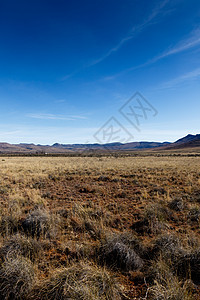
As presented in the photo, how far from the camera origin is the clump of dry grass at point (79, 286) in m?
2.35

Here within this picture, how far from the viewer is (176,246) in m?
3.53

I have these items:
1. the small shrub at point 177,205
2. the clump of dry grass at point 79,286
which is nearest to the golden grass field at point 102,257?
the clump of dry grass at point 79,286

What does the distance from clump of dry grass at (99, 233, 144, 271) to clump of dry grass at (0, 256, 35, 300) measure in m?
1.43

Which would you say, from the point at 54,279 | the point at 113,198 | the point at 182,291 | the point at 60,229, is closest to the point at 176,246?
the point at 182,291

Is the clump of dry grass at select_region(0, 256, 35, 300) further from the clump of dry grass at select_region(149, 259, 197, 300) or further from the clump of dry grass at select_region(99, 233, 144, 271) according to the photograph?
the clump of dry grass at select_region(149, 259, 197, 300)

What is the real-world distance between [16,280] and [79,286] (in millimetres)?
1069

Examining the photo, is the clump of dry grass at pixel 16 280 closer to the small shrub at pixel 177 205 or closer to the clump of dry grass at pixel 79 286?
the clump of dry grass at pixel 79 286

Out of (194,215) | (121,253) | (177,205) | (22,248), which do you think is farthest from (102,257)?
(177,205)

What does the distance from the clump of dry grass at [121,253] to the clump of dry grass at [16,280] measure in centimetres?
143

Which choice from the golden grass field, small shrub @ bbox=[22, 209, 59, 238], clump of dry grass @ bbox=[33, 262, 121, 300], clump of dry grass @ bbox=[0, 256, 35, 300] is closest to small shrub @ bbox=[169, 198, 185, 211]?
the golden grass field

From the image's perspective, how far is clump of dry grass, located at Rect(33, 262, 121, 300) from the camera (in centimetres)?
235

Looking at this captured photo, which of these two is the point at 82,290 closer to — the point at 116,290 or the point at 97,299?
the point at 97,299

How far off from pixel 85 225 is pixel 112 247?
1815mm

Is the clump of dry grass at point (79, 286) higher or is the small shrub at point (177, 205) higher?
the clump of dry grass at point (79, 286)
